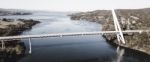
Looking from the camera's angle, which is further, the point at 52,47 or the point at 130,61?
the point at 52,47

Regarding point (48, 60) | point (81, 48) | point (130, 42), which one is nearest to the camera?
point (48, 60)

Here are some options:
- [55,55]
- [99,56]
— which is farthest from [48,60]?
[99,56]

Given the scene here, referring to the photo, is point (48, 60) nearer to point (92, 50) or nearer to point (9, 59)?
point (9, 59)

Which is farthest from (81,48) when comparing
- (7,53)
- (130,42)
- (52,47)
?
(7,53)

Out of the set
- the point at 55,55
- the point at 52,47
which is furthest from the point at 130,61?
the point at 52,47

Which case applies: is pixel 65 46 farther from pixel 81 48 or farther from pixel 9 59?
pixel 9 59

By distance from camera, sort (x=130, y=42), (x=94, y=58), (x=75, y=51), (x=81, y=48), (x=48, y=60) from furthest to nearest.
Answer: (x=130, y=42), (x=81, y=48), (x=75, y=51), (x=94, y=58), (x=48, y=60)

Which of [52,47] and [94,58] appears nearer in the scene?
[94,58]

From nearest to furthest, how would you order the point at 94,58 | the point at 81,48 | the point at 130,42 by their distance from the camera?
1. the point at 94,58
2. the point at 81,48
3. the point at 130,42

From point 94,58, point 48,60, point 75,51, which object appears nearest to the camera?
point 48,60
